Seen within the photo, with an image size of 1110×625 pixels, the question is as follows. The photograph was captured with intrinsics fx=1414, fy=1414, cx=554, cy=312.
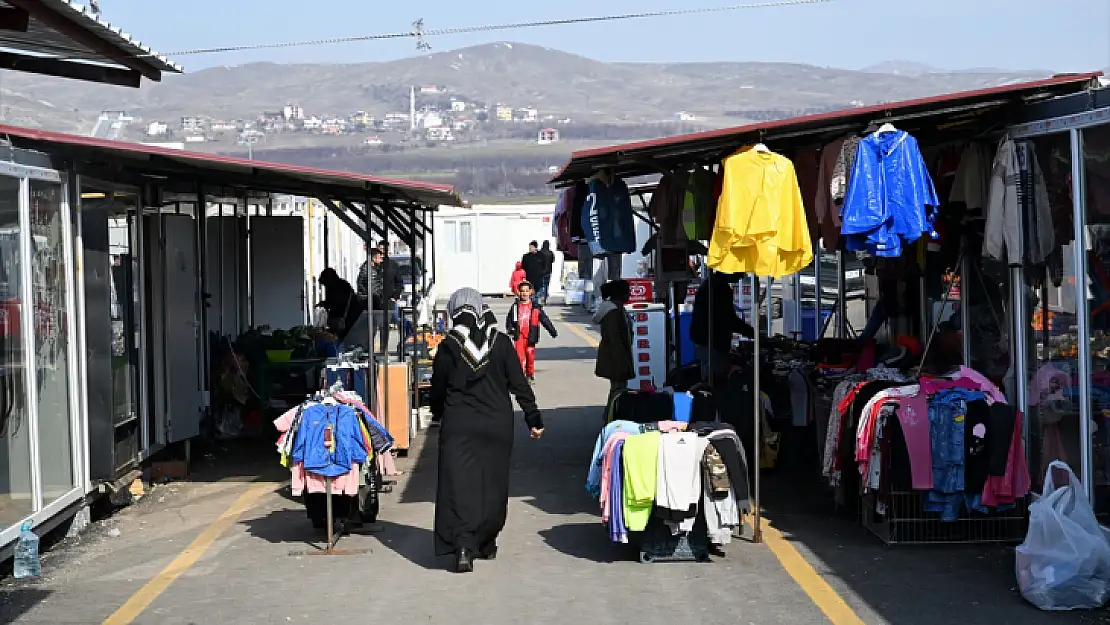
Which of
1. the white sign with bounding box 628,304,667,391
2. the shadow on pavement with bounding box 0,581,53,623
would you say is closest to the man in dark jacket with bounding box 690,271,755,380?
the white sign with bounding box 628,304,667,391

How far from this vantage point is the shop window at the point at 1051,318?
9.46 m

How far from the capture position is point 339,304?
1848 cm

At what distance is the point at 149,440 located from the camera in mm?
12977

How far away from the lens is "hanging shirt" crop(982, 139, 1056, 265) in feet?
31.6

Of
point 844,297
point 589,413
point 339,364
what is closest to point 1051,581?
point 339,364

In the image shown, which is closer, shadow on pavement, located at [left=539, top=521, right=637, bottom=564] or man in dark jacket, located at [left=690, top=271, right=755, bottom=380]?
shadow on pavement, located at [left=539, top=521, right=637, bottom=564]

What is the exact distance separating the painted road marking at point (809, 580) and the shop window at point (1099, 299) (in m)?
1.95

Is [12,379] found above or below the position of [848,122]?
below

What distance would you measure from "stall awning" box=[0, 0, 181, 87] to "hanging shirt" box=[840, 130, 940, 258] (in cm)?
460

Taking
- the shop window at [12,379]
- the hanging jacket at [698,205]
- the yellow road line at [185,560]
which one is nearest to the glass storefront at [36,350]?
the shop window at [12,379]

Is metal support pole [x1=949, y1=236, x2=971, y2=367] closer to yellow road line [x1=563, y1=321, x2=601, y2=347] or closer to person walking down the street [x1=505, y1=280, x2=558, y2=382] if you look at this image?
person walking down the street [x1=505, y1=280, x2=558, y2=382]

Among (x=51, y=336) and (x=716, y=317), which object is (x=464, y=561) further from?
(x=716, y=317)

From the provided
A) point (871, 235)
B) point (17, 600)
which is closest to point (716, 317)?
point (871, 235)

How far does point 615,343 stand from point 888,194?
512cm
